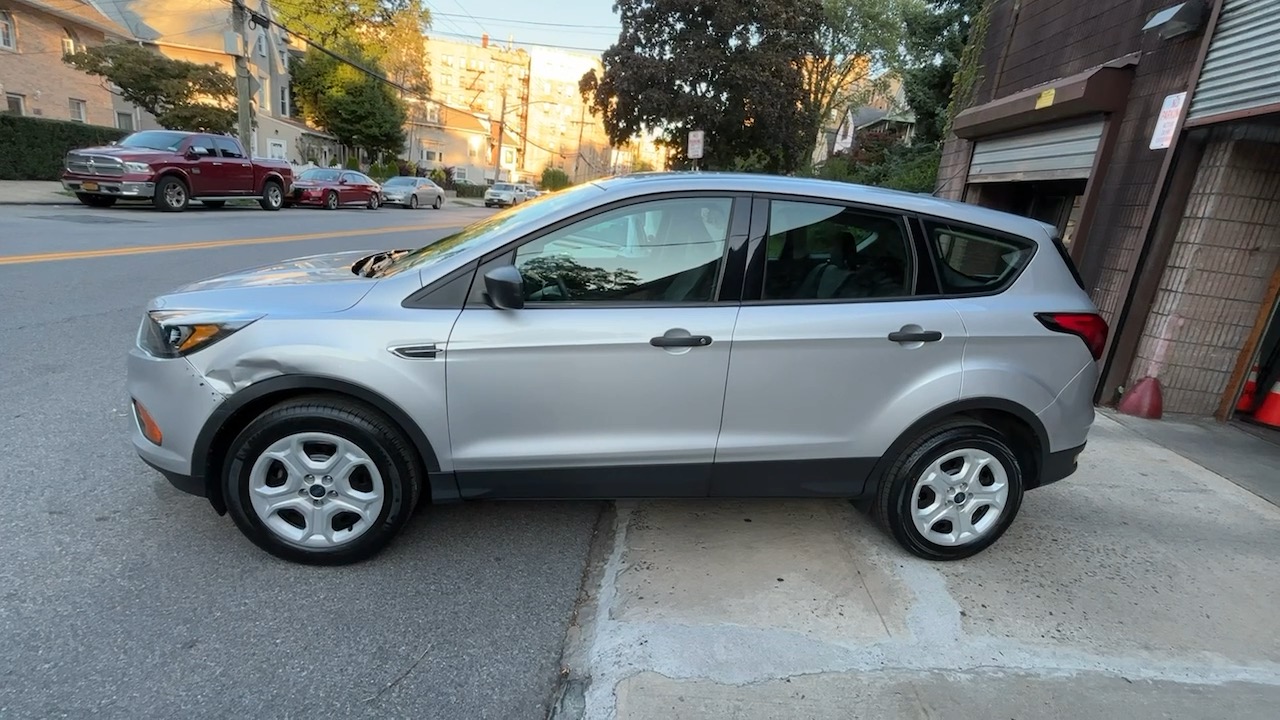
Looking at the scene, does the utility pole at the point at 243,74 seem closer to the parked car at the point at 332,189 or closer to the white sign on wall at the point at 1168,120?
the parked car at the point at 332,189

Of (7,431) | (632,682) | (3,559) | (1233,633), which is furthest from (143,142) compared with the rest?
(1233,633)

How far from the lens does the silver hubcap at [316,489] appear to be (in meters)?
2.69

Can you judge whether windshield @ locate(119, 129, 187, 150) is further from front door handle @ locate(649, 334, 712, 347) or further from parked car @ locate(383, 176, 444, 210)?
front door handle @ locate(649, 334, 712, 347)

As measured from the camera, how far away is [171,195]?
15.6 m

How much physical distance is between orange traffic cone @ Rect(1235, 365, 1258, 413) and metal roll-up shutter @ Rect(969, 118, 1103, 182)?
7.20 feet

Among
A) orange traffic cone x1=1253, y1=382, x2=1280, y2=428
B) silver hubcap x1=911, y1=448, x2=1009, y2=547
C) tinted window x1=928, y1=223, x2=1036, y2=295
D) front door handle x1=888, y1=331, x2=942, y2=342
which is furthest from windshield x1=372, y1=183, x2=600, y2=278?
orange traffic cone x1=1253, y1=382, x2=1280, y2=428

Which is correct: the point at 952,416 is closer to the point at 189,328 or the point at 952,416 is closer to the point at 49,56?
the point at 189,328

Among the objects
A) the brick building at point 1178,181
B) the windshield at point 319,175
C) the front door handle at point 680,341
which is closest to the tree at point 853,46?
the windshield at point 319,175

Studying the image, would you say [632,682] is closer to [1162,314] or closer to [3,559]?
[3,559]

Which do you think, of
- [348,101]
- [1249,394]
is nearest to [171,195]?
[1249,394]

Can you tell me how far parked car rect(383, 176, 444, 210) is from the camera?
29688 millimetres

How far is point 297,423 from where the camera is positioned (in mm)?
2637

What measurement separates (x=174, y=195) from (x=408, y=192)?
14792mm

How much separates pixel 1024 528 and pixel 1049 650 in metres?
1.07
